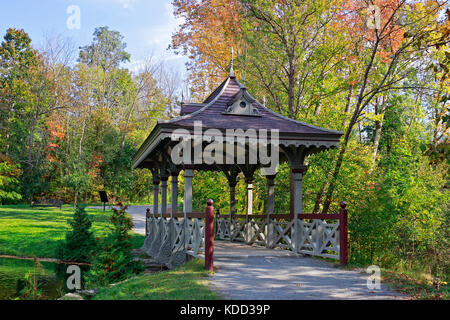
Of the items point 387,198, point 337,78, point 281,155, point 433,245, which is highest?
point 337,78

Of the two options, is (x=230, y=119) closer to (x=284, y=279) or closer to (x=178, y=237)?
(x=178, y=237)

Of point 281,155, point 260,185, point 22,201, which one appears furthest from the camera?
point 22,201

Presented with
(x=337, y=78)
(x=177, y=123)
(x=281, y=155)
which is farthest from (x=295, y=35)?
(x=177, y=123)

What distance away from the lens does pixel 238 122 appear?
1120cm

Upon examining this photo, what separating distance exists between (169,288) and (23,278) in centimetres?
648

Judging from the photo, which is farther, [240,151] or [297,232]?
[240,151]

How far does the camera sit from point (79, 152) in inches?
1351

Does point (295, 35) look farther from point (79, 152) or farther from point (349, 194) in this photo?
point (79, 152)

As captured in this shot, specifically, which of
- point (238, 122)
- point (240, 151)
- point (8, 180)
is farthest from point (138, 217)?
point (238, 122)

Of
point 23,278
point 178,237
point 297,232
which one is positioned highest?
point 297,232

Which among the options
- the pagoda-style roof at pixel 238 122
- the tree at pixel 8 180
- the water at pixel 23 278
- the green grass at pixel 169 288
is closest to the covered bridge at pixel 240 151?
the pagoda-style roof at pixel 238 122

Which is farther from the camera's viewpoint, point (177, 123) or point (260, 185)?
point (260, 185)

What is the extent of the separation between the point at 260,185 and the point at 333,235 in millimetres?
7880

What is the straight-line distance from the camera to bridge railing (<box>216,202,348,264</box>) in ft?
31.8
